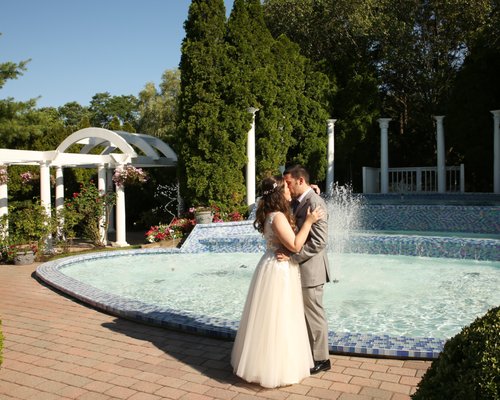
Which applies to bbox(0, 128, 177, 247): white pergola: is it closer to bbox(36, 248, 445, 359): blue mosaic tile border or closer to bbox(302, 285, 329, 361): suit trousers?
bbox(36, 248, 445, 359): blue mosaic tile border

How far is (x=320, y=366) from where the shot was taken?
3924 mm

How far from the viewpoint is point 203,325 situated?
5082 mm

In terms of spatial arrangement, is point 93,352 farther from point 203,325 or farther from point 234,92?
point 234,92

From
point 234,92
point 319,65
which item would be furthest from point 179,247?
point 319,65

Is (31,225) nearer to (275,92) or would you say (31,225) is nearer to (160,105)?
(275,92)

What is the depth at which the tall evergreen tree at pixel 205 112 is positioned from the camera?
44.8 ft

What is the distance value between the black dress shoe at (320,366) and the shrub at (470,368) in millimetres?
1806

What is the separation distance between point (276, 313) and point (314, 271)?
475 mm

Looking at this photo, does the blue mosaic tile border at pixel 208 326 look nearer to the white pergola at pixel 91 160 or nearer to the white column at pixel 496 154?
the white pergola at pixel 91 160

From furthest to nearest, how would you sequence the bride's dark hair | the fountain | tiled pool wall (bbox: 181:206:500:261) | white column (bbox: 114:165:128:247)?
white column (bbox: 114:165:128:247) < tiled pool wall (bbox: 181:206:500:261) < the fountain < the bride's dark hair

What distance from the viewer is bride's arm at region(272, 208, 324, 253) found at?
363cm

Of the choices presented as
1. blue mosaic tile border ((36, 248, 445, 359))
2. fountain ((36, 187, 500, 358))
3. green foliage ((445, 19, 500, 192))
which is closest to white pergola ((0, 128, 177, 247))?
fountain ((36, 187, 500, 358))

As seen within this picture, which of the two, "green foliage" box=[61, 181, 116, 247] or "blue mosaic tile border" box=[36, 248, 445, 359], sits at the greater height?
"green foliage" box=[61, 181, 116, 247]

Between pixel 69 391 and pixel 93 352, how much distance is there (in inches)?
34.0
